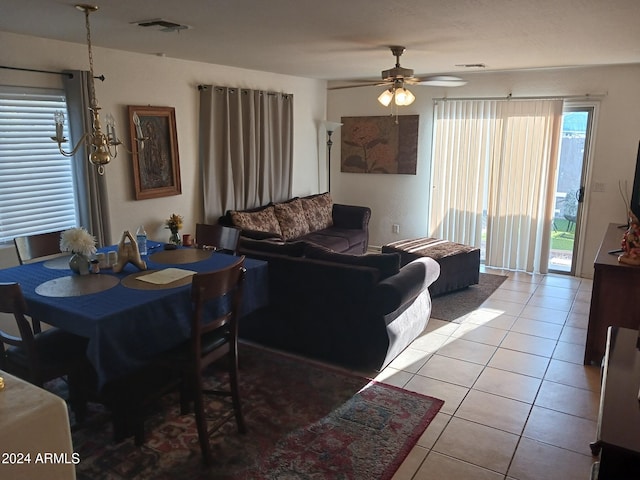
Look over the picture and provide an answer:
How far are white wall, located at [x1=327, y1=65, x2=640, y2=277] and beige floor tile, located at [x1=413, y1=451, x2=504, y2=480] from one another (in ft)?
13.7

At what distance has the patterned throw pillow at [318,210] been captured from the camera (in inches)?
247

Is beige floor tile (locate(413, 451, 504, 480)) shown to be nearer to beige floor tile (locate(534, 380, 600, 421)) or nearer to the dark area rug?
beige floor tile (locate(534, 380, 600, 421))

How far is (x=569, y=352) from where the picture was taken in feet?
12.6

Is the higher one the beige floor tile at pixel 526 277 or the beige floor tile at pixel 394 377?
the beige floor tile at pixel 526 277

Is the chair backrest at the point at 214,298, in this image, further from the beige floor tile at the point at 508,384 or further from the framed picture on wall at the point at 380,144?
the framed picture on wall at the point at 380,144

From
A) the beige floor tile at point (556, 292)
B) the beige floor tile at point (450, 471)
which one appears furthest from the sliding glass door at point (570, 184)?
the beige floor tile at point (450, 471)

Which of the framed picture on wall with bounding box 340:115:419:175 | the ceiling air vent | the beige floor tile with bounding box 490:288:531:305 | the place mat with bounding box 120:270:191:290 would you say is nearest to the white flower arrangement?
the place mat with bounding box 120:270:191:290

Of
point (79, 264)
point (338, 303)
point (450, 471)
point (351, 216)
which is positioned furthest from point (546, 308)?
point (79, 264)

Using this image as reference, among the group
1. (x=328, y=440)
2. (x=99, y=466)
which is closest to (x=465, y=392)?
(x=328, y=440)

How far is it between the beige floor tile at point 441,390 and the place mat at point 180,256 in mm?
1685

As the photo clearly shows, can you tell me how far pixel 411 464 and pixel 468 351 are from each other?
5.03 feet

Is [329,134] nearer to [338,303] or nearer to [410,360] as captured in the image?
[338,303]

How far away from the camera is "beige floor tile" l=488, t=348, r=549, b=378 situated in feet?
11.6


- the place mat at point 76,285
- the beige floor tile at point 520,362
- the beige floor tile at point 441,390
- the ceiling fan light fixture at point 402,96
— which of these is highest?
the ceiling fan light fixture at point 402,96
